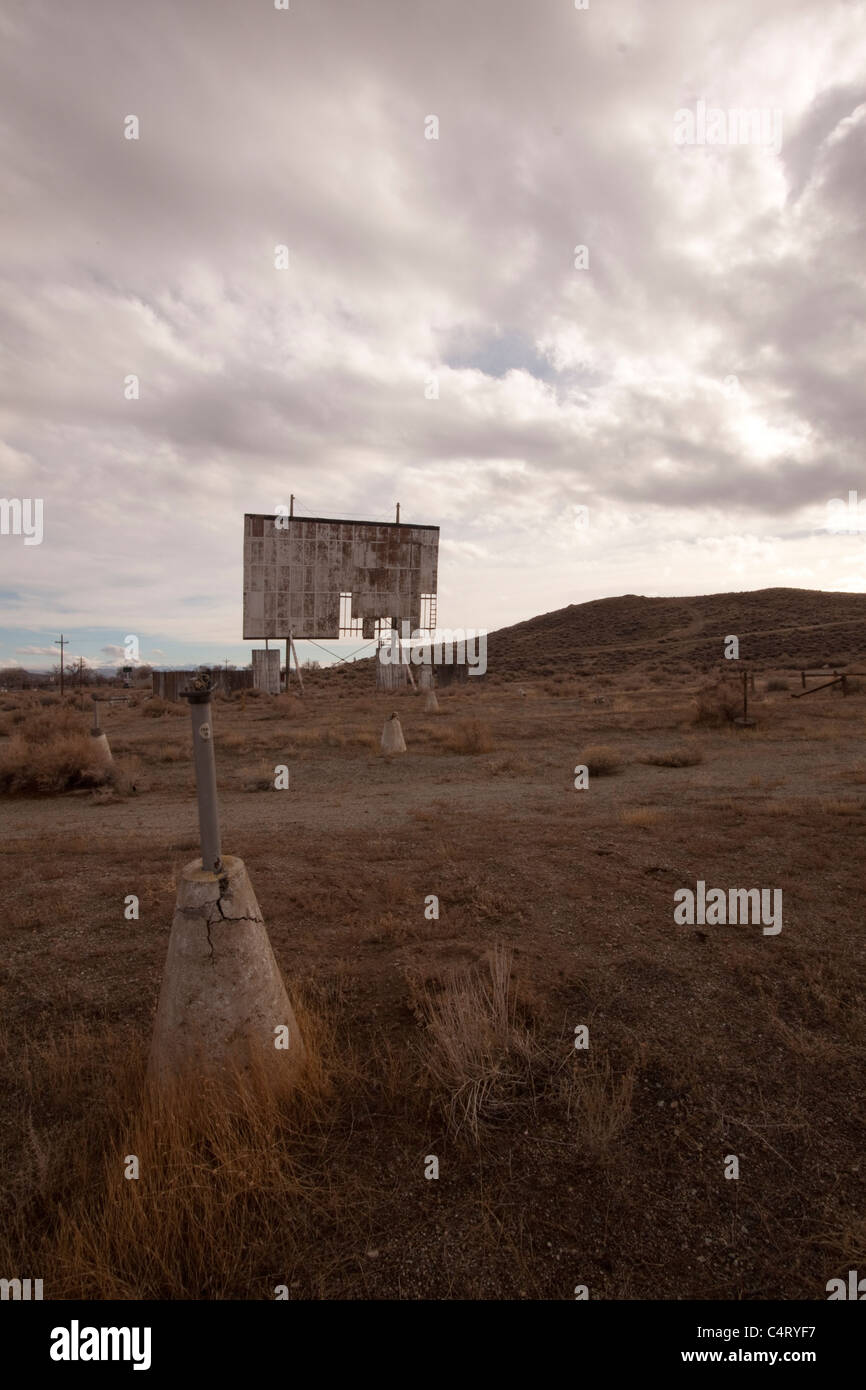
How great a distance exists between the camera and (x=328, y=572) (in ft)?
107

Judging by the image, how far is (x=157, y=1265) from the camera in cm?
202

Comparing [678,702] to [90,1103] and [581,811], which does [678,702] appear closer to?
[581,811]

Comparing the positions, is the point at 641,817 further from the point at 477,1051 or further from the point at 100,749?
the point at 100,749

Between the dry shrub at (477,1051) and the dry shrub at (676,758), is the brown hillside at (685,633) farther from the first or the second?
the dry shrub at (477,1051)

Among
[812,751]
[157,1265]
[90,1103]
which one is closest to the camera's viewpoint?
[157,1265]

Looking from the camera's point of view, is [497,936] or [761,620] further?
[761,620]

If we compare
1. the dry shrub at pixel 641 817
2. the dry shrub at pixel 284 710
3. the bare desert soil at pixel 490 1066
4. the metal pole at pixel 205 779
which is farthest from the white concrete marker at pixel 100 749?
the dry shrub at pixel 284 710

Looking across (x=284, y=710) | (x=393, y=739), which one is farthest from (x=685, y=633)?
(x=393, y=739)

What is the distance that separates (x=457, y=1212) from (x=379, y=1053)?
0.94 m

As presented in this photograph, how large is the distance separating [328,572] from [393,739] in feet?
65.4

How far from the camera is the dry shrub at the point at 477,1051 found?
106 inches

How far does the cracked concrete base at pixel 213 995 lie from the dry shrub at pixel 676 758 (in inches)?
402

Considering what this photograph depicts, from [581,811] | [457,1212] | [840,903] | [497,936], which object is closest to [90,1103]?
[457,1212]

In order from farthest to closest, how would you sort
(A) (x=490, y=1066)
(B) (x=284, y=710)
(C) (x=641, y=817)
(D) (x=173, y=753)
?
(B) (x=284, y=710) → (D) (x=173, y=753) → (C) (x=641, y=817) → (A) (x=490, y=1066)
